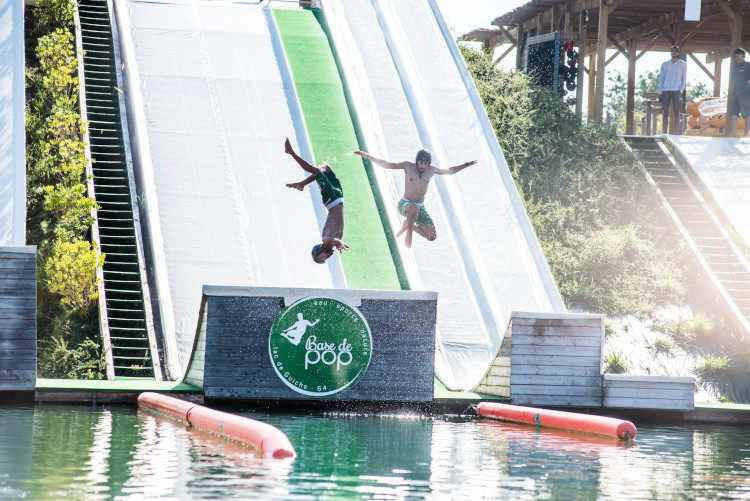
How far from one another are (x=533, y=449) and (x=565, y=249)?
296 inches

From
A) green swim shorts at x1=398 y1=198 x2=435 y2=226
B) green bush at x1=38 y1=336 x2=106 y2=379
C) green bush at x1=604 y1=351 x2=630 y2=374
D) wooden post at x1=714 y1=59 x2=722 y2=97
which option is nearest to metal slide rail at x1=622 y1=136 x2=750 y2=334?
green bush at x1=604 y1=351 x2=630 y2=374

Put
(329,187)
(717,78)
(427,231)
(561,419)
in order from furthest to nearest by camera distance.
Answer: (717,78), (427,231), (329,187), (561,419)

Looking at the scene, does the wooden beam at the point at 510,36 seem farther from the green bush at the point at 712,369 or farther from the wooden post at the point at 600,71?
the green bush at the point at 712,369

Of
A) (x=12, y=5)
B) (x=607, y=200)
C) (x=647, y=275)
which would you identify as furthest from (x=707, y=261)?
(x=12, y=5)

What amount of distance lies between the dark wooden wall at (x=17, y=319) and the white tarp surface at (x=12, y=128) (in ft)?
5.33

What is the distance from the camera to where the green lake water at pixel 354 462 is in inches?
225

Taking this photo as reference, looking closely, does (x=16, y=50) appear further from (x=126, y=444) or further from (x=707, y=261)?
(x=707, y=261)

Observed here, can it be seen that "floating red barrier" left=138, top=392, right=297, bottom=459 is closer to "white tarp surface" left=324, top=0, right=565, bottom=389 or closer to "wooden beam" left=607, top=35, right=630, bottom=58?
"white tarp surface" left=324, top=0, right=565, bottom=389

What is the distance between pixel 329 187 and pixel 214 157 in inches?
130

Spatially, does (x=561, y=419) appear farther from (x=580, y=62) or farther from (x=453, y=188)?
(x=580, y=62)

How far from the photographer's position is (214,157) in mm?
14867

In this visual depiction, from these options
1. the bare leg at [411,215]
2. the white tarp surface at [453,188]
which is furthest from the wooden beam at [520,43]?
the bare leg at [411,215]

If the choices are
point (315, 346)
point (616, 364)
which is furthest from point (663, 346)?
point (315, 346)

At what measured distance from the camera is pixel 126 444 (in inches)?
283
